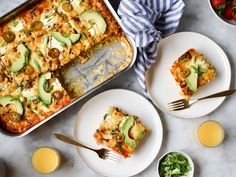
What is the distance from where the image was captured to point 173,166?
2.84m

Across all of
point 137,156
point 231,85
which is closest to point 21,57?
point 137,156

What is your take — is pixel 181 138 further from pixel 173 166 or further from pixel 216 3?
pixel 216 3

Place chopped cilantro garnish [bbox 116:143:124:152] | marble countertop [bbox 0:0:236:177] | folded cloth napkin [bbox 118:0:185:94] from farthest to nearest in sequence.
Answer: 1. marble countertop [bbox 0:0:236:177]
2. chopped cilantro garnish [bbox 116:143:124:152]
3. folded cloth napkin [bbox 118:0:185:94]

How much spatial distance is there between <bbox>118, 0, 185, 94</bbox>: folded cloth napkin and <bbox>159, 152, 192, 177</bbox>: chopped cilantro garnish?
0.46m

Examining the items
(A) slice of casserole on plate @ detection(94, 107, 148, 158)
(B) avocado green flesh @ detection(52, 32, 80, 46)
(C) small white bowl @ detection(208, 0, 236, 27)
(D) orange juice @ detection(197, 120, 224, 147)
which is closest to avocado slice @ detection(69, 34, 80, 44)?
(B) avocado green flesh @ detection(52, 32, 80, 46)

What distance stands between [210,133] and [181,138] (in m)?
0.20

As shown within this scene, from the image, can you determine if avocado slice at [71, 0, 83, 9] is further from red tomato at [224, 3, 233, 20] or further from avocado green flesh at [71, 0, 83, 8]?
red tomato at [224, 3, 233, 20]

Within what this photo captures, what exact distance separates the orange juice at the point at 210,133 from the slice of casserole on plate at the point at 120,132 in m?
0.37

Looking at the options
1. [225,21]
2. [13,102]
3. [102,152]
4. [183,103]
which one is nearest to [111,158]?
[102,152]

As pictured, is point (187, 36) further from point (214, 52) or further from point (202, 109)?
point (202, 109)

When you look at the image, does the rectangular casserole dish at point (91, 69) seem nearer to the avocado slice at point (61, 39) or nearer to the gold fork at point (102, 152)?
the avocado slice at point (61, 39)

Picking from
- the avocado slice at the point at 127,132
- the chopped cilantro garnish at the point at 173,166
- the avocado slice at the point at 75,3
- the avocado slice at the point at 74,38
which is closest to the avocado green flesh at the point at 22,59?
the avocado slice at the point at 74,38

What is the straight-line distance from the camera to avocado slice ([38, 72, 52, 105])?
2.69 metres

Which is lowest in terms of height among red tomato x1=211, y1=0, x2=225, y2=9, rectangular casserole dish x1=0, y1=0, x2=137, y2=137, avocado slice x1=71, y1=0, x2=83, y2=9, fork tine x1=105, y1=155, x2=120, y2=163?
fork tine x1=105, y1=155, x2=120, y2=163
